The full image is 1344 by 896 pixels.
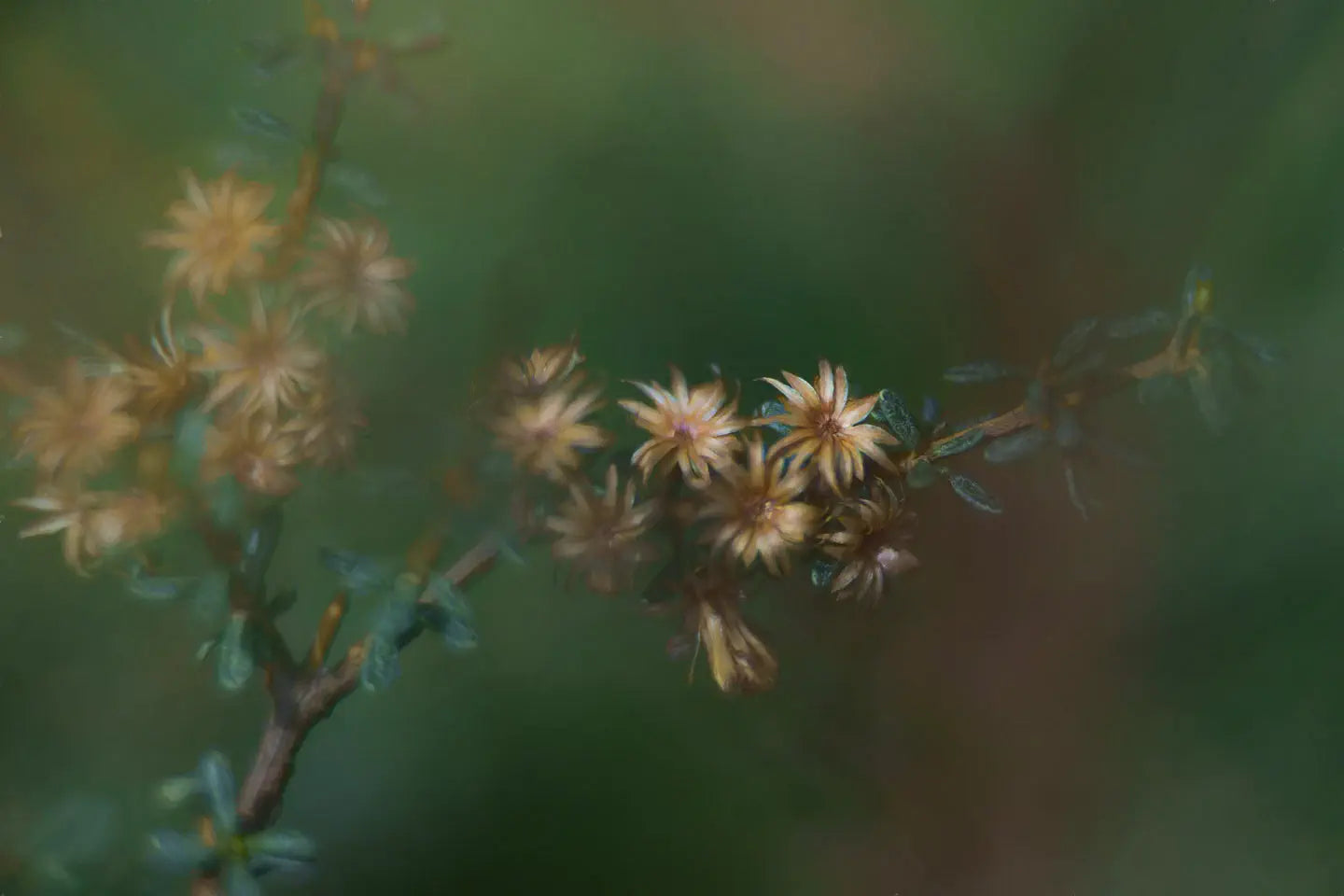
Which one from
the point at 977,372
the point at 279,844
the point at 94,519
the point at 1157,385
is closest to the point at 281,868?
the point at 279,844

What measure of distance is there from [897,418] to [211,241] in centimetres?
46

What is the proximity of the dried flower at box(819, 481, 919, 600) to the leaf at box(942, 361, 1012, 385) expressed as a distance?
0.10 meters

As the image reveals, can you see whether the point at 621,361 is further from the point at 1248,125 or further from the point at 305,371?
the point at 1248,125

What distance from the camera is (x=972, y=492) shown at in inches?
31.6

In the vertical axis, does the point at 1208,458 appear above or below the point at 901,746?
above

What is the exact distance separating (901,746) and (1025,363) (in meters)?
0.29

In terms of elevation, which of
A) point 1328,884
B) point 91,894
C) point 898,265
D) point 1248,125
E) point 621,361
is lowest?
point 91,894

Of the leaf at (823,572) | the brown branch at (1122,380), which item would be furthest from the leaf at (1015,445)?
the leaf at (823,572)

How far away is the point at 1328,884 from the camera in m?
0.86

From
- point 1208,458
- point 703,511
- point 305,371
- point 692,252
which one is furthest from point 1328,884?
point 305,371

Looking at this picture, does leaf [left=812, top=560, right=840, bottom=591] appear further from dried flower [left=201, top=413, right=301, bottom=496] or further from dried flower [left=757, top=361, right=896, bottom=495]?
dried flower [left=201, top=413, right=301, bottom=496]

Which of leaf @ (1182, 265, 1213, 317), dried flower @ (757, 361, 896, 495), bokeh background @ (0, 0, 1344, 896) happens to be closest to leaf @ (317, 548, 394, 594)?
bokeh background @ (0, 0, 1344, 896)

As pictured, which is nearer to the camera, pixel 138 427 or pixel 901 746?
pixel 138 427

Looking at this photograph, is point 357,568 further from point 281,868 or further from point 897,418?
point 897,418
